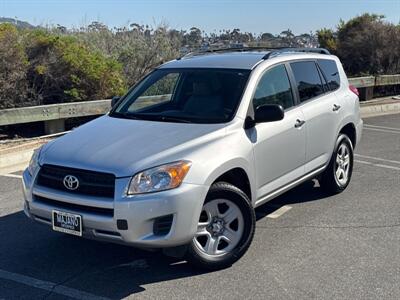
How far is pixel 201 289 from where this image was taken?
13.7ft

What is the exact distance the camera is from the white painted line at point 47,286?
13.4ft

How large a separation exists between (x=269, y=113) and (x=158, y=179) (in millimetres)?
1390

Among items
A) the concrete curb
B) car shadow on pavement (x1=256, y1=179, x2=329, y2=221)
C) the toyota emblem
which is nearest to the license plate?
the toyota emblem

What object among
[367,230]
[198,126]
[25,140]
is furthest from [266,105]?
[25,140]

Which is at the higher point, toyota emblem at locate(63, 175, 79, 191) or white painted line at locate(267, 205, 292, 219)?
toyota emblem at locate(63, 175, 79, 191)

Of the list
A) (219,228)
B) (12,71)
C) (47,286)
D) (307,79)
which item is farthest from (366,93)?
(47,286)

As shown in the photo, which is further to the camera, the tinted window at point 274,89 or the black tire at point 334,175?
the black tire at point 334,175

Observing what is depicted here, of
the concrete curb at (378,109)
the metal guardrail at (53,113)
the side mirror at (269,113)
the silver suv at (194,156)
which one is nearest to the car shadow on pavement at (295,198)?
the silver suv at (194,156)

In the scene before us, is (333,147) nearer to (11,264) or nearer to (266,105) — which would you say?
(266,105)

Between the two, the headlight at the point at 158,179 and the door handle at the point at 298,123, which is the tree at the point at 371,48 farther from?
the headlight at the point at 158,179

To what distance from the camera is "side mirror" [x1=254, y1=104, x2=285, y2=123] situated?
4.91 meters

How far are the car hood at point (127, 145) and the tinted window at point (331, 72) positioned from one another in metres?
2.49

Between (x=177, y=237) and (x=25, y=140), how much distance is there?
6.66m

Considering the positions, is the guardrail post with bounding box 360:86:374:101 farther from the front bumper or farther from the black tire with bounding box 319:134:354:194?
the front bumper
